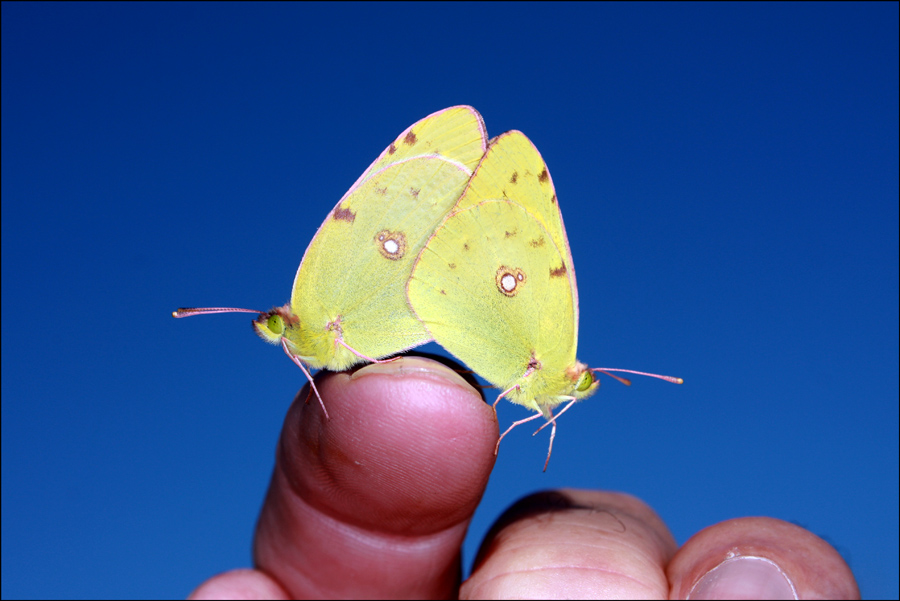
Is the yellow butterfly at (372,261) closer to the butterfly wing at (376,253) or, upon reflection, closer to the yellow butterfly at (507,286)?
the butterfly wing at (376,253)

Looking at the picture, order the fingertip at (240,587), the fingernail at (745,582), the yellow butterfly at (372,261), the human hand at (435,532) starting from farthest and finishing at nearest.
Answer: the fingertip at (240,587) < the yellow butterfly at (372,261) < the human hand at (435,532) < the fingernail at (745,582)

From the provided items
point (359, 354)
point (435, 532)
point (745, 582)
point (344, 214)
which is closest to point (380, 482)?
point (435, 532)

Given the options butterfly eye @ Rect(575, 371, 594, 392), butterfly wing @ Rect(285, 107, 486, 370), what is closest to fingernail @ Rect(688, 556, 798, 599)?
butterfly eye @ Rect(575, 371, 594, 392)

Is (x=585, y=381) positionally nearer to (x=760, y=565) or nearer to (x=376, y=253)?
(x=760, y=565)

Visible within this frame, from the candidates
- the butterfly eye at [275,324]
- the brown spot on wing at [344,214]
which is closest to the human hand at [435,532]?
the butterfly eye at [275,324]

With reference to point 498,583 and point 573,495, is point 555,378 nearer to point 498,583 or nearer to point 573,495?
point 498,583

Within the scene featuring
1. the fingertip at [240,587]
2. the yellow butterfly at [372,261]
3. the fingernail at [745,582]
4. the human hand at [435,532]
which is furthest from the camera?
the fingertip at [240,587]

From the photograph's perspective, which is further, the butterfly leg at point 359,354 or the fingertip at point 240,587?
the fingertip at point 240,587
